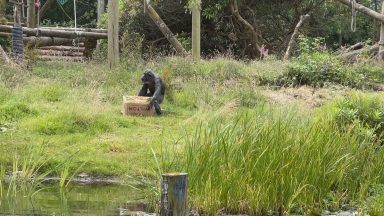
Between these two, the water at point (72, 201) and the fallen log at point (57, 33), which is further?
the fallen log at point (57, 33)

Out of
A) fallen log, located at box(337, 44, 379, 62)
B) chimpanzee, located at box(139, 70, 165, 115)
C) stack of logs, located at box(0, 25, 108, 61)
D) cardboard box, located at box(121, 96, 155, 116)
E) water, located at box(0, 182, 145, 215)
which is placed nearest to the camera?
water, located at box(0, 182, 145, 215)

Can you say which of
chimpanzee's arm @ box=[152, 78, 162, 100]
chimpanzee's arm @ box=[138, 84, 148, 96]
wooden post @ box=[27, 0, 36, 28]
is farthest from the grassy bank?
wooden post @ box=[27, 0, 36, 28]

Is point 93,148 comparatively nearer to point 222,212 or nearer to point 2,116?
point 2,116

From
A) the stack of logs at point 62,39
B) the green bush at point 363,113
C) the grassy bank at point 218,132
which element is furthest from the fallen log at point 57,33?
the green bush at point 363,113

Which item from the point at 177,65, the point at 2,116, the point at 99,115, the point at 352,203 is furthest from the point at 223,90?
the point at 352,203

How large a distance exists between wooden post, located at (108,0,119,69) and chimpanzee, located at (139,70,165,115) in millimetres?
3405

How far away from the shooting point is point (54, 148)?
886cm

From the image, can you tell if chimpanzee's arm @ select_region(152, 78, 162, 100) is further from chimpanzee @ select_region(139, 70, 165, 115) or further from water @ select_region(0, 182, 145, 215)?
water @ select_region(0, 182, 145, 215)

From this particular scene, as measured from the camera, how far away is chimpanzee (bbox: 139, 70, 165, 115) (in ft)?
37.9

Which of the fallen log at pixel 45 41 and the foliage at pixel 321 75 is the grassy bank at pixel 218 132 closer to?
the foliage at pixel 321 75

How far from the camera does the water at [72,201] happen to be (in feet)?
20.0

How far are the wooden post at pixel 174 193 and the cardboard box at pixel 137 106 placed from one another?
670 centimetres

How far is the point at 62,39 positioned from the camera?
2194cm

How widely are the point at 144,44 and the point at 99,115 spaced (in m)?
11.8
